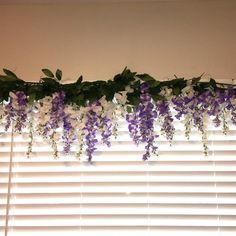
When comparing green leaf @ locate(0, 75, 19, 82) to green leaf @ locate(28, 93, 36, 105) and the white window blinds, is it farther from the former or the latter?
the white window blinds

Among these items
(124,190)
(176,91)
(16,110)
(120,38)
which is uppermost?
(120,38)

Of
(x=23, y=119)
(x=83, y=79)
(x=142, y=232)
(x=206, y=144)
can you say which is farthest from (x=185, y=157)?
(x=23, y=119)

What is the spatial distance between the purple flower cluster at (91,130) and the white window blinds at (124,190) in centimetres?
12

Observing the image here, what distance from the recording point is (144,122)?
162cm

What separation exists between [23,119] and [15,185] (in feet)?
1.22

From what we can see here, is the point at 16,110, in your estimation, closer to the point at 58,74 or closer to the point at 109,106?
the point at 58,74

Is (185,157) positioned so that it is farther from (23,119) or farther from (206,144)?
(23,119)

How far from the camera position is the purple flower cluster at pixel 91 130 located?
162 centimetres

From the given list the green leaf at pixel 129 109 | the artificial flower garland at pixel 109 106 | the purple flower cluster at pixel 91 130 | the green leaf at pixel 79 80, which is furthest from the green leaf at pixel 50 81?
the green leaf at pixel 129 109

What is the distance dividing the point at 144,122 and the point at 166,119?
11 cm

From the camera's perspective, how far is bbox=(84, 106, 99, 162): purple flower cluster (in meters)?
1.62

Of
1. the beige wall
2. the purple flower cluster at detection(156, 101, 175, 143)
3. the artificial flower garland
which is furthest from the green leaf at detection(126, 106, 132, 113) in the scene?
the beige wall

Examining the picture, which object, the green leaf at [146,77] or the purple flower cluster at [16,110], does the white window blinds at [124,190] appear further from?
the green leaf at [146,77]

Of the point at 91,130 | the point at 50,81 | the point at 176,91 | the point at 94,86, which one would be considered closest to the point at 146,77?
the point at 176,91
